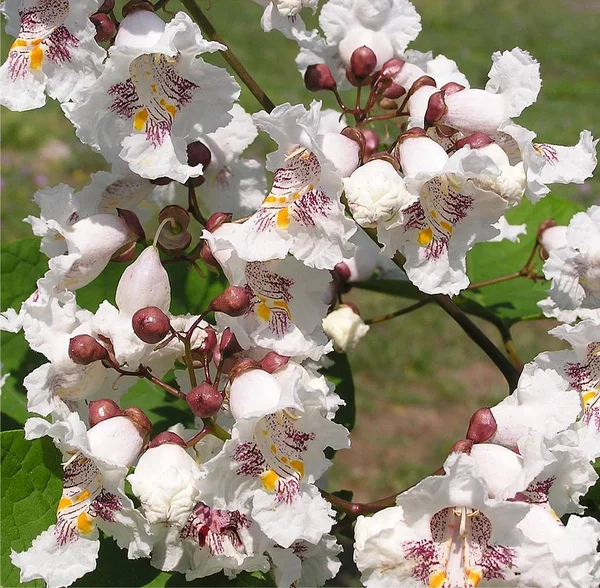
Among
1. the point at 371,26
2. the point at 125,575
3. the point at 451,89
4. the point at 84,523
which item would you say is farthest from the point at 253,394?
the point at 371,26

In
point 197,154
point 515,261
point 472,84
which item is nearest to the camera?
point 197,154

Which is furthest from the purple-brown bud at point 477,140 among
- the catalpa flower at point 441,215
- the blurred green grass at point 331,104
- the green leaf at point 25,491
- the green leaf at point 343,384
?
the blurred green grass at point 331,104

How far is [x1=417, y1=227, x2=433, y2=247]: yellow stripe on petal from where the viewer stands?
1.10m

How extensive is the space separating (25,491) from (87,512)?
0.16 meters

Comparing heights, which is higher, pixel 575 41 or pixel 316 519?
pixel 316 519

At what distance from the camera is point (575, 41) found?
31.3 ft

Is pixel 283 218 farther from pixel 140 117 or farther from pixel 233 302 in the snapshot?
pixel 140 117

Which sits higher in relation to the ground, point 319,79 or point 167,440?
point 319,79

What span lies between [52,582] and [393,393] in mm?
3407

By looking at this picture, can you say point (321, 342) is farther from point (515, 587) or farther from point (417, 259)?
point (515, 587)

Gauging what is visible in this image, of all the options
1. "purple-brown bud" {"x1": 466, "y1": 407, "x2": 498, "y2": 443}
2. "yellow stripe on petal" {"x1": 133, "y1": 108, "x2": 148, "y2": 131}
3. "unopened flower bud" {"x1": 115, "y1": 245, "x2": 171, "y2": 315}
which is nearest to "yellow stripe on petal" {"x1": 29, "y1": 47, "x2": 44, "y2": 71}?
"yellow stripe on petal" {"x1": 133, "y1": 108, "x2": 148, "y2": 131}

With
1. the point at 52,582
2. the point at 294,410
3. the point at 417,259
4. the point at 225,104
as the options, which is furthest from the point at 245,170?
the point at 52,582

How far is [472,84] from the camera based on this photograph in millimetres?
6711

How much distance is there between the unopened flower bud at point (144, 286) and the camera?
43.2 inches
